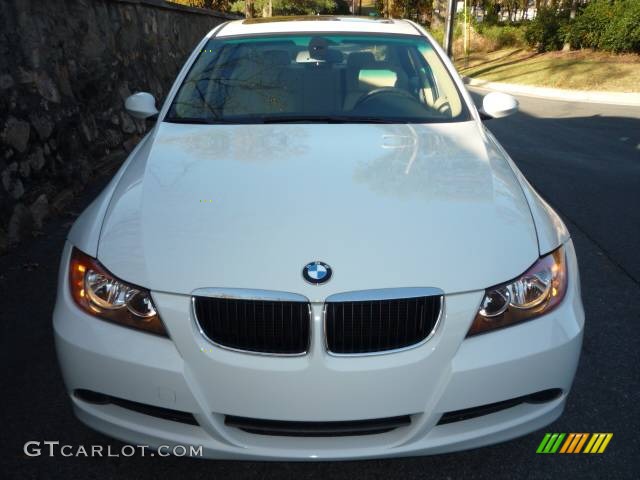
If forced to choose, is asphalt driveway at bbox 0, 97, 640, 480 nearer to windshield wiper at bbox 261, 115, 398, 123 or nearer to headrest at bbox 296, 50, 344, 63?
windshield wiper at bbox 261, 115, 398, 123

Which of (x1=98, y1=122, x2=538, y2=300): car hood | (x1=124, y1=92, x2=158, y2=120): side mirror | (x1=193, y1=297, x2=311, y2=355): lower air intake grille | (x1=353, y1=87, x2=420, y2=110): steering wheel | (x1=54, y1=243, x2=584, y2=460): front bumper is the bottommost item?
(x1=54, y1=243, x2=584, y2=460): front bumper

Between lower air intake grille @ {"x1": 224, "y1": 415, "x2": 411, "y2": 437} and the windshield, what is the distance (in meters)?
1.69

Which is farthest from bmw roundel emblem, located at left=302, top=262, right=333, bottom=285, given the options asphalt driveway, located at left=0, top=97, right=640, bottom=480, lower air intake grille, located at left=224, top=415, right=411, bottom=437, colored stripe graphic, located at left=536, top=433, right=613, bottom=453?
colored stripe graphic, located at left=536, top=433, right=613, bottom=453

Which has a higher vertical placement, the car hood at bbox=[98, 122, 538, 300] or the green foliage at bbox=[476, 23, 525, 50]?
the car hood at bbox=[98, 122, 538, 300]

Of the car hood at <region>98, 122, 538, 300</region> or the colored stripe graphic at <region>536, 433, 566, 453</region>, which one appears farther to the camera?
the colored stripe graphic at <region>536, 433, 566, 453</region>

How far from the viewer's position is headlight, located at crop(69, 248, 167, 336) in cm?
191

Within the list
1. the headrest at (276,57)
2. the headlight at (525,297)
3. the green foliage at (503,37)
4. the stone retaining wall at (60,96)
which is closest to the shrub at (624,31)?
the green foliage at (503,37)

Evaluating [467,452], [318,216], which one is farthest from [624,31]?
[318,216]

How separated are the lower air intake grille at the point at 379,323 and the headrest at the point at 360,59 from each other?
2.03 meters

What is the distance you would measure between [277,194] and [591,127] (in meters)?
9.44

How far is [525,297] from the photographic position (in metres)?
1.96

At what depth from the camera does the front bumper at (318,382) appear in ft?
5.91

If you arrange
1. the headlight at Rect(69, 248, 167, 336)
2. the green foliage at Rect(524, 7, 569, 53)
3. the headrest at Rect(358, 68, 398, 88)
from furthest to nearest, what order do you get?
the green foliage at Rect(524, 7, 569, 53) < the headrest at Rect(358, 68, 398, 88) < the headlight at Rect(69, 248, 167, 336)

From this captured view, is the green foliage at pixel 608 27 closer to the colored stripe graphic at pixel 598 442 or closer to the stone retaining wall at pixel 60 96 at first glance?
the stone retaining wall at pixel 60 96
